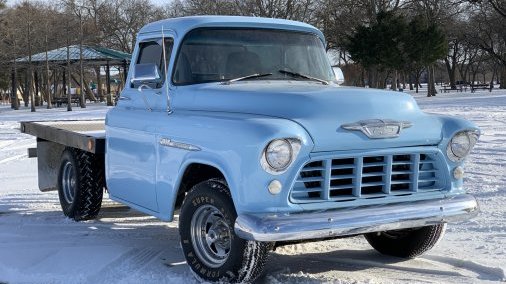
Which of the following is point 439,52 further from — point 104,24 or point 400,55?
point 104,24

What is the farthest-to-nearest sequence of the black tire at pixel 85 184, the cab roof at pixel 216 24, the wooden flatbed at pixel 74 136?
the black tire at pixel 85 184 → the wooden flatbed at pixel 74 136 → the cab roof at pixel 216 24

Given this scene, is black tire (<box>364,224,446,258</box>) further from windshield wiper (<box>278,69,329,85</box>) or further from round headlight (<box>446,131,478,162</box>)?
windshield wiper (<box>278,69,329,85</box>)

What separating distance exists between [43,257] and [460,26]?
2270 inches

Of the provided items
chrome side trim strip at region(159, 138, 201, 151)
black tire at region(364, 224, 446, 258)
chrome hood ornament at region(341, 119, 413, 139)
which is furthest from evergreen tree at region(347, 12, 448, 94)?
chrome hood ornament at region(341, 119, 413, 139)

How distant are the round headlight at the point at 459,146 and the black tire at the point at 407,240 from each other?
0.80m

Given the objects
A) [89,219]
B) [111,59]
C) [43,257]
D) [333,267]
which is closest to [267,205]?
[333,267]

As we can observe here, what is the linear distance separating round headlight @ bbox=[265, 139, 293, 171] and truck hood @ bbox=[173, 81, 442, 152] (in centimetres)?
20

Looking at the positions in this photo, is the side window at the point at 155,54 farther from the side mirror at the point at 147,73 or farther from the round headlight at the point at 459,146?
the round headlight at the point at 459,146

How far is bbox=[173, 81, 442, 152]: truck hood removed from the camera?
15.1ft

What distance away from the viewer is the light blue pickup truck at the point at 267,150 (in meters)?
4.42

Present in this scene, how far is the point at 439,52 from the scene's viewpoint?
41.9 metres

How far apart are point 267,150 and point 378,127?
2.83 ft

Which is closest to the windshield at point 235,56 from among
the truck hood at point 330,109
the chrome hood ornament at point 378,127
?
the truck hood at point 330,109

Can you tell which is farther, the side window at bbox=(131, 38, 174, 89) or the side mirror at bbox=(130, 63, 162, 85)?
the side window at bbox=(131, 38, 174, 89)
